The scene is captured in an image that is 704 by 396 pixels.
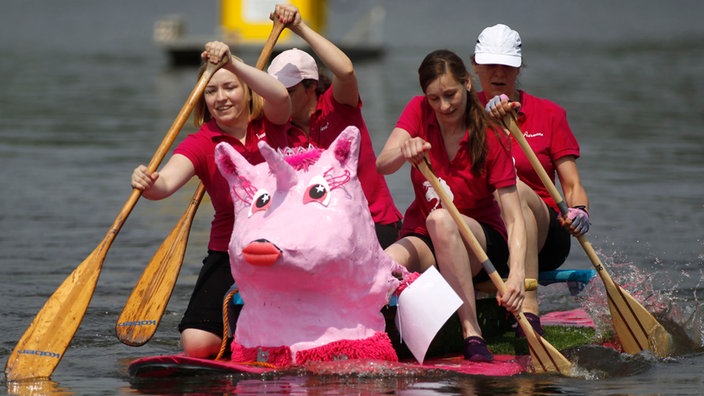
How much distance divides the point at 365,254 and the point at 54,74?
26.1m

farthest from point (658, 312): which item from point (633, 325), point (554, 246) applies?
point (554, 246)

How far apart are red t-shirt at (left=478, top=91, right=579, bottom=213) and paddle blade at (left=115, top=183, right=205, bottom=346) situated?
182 centimetres

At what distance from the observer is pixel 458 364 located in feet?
21.5

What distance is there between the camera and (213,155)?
6.83 metres

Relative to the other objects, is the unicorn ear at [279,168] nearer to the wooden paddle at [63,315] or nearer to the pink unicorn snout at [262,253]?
the pink unicorn snout at [262,253]

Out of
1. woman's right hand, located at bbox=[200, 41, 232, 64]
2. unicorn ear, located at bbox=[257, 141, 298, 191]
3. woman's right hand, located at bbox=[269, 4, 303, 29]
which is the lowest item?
unicorn ear, located at bbox=[257, 141, 298, 191]

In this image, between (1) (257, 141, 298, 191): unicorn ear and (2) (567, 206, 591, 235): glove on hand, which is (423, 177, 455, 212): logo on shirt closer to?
(2) (567, 206, 591, 235): glove on hand

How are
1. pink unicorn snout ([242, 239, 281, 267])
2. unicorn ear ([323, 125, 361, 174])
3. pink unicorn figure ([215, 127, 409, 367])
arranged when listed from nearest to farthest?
pink unicorn snout ([242, 239, 281, 267]), pink unicorn figure ([215, 127, 409, 367]), unicorn ear ([323, 125, 361, 174])

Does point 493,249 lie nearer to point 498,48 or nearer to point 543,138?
point 543,138

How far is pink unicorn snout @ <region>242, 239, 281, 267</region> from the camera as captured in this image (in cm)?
591

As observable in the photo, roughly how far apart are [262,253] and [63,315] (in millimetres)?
1404

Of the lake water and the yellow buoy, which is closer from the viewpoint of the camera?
the lake water

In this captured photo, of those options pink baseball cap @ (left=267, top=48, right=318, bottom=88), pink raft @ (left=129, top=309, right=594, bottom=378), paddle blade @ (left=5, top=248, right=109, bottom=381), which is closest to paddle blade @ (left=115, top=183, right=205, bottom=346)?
paddle blade @ (left=5, top=248, right=109, bottom=381)

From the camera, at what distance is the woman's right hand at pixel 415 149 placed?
632cm
